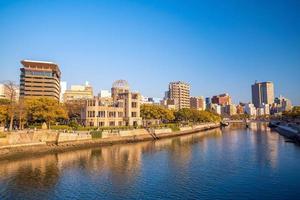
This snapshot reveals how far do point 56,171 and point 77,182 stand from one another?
9.44 m

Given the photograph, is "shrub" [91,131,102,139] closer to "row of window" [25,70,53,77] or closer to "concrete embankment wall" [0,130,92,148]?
"concrete embankment wall" [0,130,92,148]

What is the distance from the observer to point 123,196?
36.3 m

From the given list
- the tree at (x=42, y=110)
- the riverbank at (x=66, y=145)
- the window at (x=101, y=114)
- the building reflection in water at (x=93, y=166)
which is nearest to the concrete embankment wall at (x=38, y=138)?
the riverbank at (x=66, y=145)

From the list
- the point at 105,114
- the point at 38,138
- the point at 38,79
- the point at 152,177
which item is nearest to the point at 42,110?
the point at 38,138

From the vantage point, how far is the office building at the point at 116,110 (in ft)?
366

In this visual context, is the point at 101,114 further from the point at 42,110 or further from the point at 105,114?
the point at 42,110

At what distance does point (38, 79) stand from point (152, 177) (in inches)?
5532

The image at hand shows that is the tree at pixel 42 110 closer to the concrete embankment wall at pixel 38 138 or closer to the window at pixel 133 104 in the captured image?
the concrete embankment wall at pixel 38 138

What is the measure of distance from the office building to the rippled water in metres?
45.5

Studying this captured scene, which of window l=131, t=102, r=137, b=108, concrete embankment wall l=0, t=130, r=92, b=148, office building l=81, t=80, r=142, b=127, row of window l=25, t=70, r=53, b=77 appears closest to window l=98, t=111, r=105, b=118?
office building l=81, t=80, r=142, b=127

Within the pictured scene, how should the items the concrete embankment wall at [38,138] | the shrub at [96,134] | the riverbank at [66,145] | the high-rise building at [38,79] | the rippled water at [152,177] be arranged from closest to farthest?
the rippled water at [152,177]
the riverbank at [66,145]
the concrete embankment wall at [38,138]
the shrub at [96,134]
the high-rise building at [38,79]

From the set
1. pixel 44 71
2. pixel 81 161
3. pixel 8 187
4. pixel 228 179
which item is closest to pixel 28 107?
pixel 81 161

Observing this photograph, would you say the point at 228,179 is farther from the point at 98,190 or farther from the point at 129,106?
the point at 129,106

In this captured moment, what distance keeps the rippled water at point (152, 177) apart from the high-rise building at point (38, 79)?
110m
